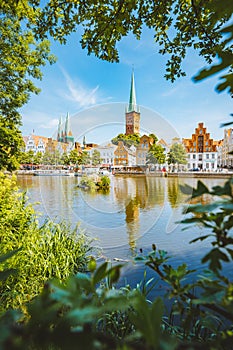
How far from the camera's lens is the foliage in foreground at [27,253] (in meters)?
2.23

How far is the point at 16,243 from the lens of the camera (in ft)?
8.38

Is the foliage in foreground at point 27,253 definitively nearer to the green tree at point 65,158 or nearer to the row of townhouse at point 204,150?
the row of townhouse at point 204,150

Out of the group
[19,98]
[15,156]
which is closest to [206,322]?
[15,156]

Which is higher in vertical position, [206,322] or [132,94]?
[132,94]

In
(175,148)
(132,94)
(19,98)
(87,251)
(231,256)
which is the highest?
(132,94)

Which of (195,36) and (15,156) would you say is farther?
(15,156)

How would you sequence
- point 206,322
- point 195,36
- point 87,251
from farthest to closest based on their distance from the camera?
1. point 87,251
2. point 195,36
3. point 206,322

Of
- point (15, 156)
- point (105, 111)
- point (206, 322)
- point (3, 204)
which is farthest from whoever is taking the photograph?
point (15, 156)

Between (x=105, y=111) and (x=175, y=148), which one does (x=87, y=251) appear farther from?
(x=175, y=148)

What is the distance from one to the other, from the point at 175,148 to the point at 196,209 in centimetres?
975

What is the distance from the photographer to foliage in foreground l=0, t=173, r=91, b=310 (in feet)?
7.33

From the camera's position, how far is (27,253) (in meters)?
2.62

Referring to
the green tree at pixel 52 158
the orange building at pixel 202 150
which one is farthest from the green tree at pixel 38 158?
the orange building at pixel 202 150

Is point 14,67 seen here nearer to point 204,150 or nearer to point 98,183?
point 98,183
